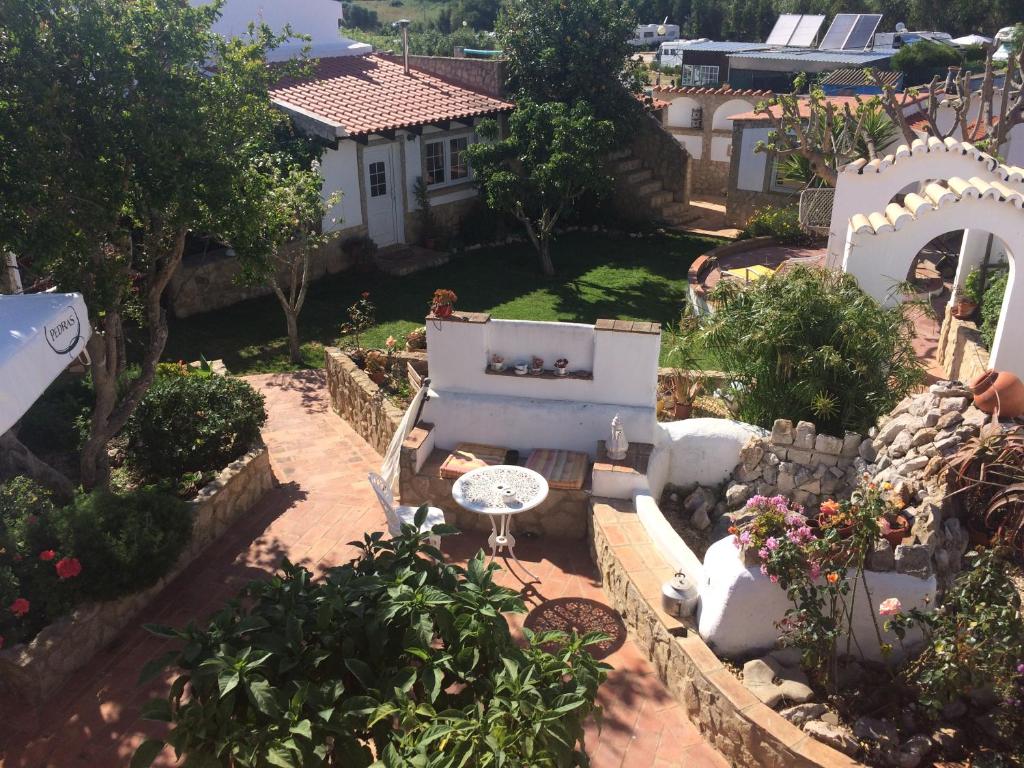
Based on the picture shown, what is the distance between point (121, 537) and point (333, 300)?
1137 cm

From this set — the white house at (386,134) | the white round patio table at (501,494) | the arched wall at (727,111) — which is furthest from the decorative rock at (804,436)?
the arched wall at (727,111)

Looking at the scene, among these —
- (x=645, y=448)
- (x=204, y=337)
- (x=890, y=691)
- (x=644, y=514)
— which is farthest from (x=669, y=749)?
(x=204, y=337)

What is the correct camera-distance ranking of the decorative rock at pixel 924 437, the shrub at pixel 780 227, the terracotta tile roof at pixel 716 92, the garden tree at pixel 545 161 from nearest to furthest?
the decorative rock at pixel 924 437
the garden tree at pixel 545 161
the shrub at pixel 780 227
the terracotta tile roof at pixel 716 92

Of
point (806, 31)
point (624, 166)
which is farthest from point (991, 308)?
point (806, 31)

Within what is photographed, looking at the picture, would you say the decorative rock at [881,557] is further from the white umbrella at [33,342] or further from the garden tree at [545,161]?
the garden tree at [545,161]

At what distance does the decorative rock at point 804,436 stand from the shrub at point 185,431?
657 centimetres

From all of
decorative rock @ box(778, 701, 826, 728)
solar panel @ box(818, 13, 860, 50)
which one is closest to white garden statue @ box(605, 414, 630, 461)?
decorative rock @ box(778, 701, 826, 728)

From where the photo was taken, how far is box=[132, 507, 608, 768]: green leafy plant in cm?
466

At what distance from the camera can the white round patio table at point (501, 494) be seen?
8344mm

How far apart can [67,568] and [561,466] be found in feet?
16.5

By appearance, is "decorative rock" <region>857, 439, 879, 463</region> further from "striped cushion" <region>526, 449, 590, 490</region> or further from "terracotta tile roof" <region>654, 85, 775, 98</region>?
"terracotta tile roof" <region>654, 85, 775, 98</region>

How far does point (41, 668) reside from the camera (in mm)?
7059

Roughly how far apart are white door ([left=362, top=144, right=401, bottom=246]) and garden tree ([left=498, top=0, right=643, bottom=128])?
3.95m

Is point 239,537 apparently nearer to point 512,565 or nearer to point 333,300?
point 512,565
